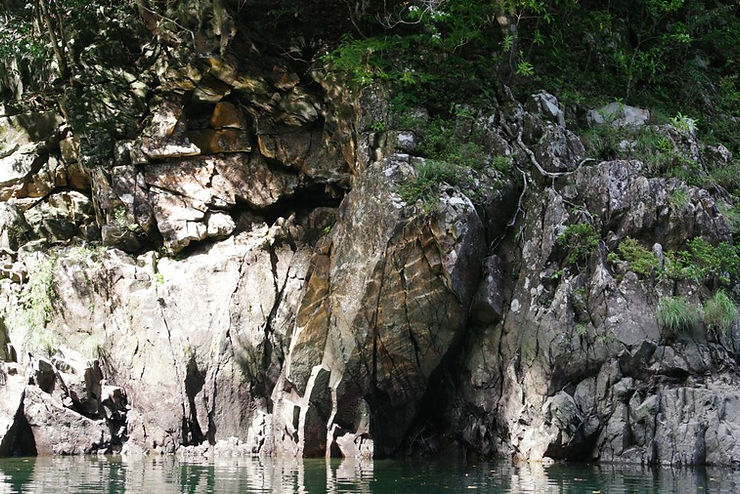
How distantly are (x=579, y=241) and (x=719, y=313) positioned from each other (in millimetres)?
2449

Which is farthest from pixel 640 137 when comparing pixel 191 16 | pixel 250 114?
pixel 191 16

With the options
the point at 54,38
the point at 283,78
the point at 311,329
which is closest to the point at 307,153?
the point at 283,78

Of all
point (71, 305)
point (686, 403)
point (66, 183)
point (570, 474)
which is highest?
point (66, 183)

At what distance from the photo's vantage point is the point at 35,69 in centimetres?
1870

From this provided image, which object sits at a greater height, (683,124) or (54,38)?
(54,38)

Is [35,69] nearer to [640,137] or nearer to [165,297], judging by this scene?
[165,297]

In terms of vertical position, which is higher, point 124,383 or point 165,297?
Result: point 165,297

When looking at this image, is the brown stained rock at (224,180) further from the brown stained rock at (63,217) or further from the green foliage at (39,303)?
the green foliage at (39,303)

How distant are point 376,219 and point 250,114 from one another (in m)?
5.36

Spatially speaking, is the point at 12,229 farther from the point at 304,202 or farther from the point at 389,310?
the point at 389,310

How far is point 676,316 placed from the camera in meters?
12.1

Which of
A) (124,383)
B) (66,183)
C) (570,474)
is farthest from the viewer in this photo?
(66,183)

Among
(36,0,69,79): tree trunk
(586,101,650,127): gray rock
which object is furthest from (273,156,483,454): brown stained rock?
(36,0,69,79): tree trunk

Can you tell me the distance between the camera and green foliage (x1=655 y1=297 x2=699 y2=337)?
12172 millimetres
